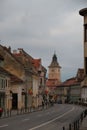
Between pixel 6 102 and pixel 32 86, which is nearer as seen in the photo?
pixel 6 102

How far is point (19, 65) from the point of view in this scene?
359 feet

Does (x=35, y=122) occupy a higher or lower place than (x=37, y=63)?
lower

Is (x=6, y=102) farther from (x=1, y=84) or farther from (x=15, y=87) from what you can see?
(x=15, y=87)

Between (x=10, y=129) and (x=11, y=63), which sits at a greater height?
(x=11, y=63)

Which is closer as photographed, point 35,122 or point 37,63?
point 35,122

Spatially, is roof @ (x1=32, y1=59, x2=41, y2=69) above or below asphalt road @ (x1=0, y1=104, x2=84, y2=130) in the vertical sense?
above

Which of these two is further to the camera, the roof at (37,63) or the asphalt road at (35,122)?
the roof at (37,63)

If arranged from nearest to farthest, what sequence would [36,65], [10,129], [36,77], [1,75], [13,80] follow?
1. [10,129]
2. [1,75]
3. [13,80]
4. [36,77]
5. [36,65]

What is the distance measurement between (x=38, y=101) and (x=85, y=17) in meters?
117

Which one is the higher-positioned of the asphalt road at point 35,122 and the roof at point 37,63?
the roof at point 37,63

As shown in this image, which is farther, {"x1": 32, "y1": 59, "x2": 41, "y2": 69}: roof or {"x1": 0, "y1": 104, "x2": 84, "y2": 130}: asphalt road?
{"x1": 32, "y1": 59, "x2": 41, "y2": 69}: roof

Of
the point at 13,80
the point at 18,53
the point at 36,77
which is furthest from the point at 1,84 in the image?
the point at 36,77

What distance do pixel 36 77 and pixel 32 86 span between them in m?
9.61

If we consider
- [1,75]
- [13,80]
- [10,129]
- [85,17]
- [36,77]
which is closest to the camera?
[85,17]
